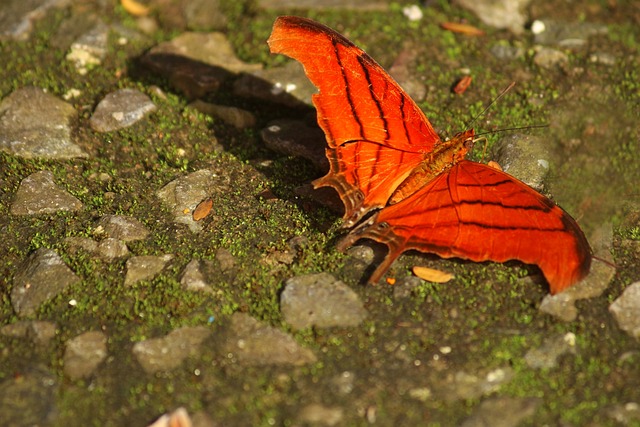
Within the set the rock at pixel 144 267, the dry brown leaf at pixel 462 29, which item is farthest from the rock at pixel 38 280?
the dry brown leaf at pixel 462 29

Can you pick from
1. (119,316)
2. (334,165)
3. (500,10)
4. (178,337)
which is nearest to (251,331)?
(178,337)

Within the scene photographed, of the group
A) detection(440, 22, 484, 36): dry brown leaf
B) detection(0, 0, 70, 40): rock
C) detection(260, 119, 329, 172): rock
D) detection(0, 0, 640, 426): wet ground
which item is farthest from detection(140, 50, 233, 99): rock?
detection(440, 22, 484, 36): dry brown leaf

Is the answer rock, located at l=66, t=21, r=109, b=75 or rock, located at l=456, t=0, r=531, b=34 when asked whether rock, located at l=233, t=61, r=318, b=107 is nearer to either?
rock, located at l=66, t=21, r=109, b=75

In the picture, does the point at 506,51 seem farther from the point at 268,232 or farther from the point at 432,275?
the point at 268,232

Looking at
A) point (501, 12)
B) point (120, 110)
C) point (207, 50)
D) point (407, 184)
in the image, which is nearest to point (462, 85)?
point (501, 12)

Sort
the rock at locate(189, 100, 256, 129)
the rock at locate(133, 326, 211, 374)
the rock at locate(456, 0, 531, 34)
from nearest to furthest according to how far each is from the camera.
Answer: the rock at locate(133, 326, 211, 374), the rock at locate(189, 100, 256, 129), the rock at locate(456, 0, 531, 34)

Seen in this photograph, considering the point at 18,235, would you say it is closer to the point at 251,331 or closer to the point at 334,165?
the point at 251,331

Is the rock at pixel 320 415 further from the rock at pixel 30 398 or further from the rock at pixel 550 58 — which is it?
the rock at pixel 550 58
